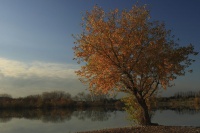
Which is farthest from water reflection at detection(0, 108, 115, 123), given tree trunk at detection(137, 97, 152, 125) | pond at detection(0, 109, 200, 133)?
tree trunk at detection(137, 97, 152, 125)

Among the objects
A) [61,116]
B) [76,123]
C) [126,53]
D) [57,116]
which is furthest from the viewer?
[57,116]

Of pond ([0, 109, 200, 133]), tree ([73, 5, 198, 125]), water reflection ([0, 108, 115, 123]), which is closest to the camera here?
tree ([73, 5, 198, 125])

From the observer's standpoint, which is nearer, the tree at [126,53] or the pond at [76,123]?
the tree at [126,53]

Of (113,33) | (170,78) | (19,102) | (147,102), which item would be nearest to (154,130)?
(170,78)

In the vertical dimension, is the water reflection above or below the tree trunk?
below

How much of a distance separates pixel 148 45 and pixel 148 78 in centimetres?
284

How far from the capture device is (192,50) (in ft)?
74.3

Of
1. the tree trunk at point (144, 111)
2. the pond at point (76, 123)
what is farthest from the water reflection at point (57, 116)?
the tree trunk at point (144, 111)

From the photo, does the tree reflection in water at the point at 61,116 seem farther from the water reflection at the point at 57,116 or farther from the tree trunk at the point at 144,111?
the tree trunk at the point at 144,111

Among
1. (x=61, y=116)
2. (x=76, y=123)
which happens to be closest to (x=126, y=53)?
(x=76, y=123)

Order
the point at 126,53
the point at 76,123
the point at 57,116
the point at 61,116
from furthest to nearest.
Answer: the point at 57,116, the point at 61,116, the point at 76,123, the point at 126,53

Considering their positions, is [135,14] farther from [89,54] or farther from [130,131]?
[130,131]

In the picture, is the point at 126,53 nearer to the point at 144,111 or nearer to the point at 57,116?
the point at 144,111

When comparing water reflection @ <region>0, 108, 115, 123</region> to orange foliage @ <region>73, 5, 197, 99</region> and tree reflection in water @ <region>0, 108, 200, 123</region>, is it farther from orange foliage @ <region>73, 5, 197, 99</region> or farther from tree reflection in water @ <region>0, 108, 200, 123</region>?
orange foliage @ <region>73, 5, 197, 99</region>
